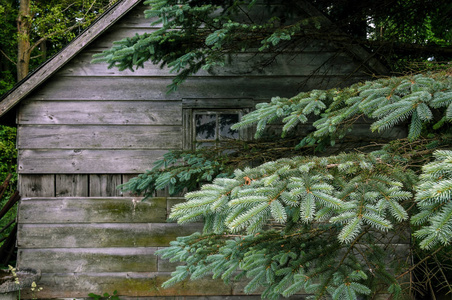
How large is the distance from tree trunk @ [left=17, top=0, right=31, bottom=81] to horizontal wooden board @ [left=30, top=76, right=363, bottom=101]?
7688 mm

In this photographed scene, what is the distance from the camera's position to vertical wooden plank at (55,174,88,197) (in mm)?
5008

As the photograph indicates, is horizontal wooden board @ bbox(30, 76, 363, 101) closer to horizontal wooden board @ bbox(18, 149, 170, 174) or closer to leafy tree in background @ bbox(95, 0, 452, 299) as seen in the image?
leafy tree in background @ bbox(95, 0, 452, 299)

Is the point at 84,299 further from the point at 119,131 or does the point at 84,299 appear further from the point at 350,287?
the point at 350,287

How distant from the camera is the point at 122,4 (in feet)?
15.4

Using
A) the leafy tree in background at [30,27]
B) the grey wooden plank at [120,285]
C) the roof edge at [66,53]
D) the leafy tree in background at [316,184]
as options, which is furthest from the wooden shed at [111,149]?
the leafy tree in background at [30,27]

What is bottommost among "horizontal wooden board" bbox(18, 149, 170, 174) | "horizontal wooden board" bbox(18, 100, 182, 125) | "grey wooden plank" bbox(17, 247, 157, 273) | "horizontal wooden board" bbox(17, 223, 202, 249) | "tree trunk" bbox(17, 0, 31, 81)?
"grey wooden plank" bbox(17, 247, 157, 273)

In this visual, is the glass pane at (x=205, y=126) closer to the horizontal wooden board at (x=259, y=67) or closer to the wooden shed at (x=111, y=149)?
the wooden shed at (x=111, y=149)

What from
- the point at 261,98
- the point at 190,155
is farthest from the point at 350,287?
the point at 261,98

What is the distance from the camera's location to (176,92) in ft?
16.6

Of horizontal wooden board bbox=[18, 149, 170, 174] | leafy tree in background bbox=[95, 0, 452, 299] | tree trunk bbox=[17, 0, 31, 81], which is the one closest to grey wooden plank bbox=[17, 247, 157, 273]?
horizontal wooden board bbox=[18, 149, 170, 174]

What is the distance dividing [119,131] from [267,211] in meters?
3.64

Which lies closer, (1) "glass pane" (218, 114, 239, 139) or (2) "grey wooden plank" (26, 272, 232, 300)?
(2) "grey wooden plank" (26, 272, 232, 300)

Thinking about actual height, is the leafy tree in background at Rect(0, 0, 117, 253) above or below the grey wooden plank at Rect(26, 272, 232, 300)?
above

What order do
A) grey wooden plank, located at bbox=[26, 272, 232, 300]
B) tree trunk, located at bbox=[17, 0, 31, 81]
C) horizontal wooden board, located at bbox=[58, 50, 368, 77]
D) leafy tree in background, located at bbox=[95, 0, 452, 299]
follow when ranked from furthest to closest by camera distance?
tree trunk, located at bbox=[17, 0, 31, 81], horizontal wooden board, located at bbox=[58, 50, 368, 77], grey wooden plank, located at bbox=[26, 272, 232, 300], leafy tree in background, located at bbox=[95, 0, 452, 299]
